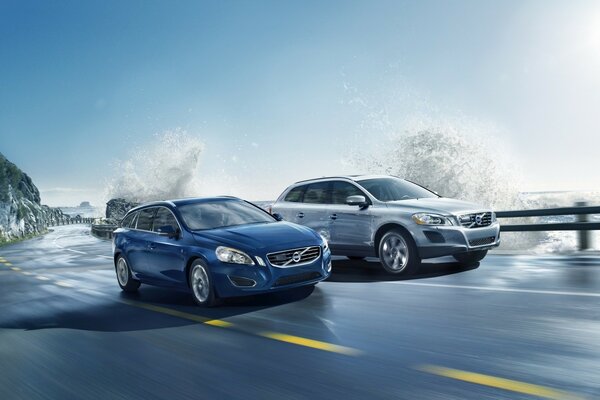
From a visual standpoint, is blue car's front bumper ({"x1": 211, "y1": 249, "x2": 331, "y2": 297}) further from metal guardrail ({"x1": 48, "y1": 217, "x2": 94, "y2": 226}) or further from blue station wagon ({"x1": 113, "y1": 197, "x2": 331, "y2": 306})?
metal guardrail ({"x1": 48, "y1": 217, "x2": 94, "y2": 226})

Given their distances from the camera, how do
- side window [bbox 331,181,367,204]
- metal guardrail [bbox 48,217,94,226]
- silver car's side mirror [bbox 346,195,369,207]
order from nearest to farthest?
silver car's side mirror [bbox 346,195,369,207], side window [bbox 331,181,367,204], metal guardrail [bbox 48,217,94,226]

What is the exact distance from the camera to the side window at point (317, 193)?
503 inches

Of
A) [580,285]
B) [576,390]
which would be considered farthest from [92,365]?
[580,285]

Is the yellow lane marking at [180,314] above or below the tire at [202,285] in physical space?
below

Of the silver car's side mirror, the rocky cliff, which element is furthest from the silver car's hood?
the rocky cliff

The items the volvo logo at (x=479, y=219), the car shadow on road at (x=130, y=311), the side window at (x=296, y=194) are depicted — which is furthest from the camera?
the side window at (x=296, y=194)

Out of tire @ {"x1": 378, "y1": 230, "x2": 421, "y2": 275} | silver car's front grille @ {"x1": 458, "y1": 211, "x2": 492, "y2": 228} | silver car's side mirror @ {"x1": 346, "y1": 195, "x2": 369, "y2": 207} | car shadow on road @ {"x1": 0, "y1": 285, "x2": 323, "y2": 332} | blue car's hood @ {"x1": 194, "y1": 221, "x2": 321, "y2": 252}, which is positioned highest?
silver car's side mirror @ {"x1": 346, "y1": 195, "x2": 369, "y2": 207}

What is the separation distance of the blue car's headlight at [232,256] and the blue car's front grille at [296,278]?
0.41m

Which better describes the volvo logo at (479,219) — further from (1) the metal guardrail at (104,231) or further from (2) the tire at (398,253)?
(1) the metal guardrail at (104,231)

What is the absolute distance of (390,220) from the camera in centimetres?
1133

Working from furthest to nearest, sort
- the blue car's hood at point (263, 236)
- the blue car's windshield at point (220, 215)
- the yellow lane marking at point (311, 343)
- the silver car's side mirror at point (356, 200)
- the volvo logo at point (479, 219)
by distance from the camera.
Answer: the silver car's side mirror at point (356, 200) < the volvo logo at point (479, 219) < the blue car's windshield at point (220, 215) < the blue car's hood at point (263, 236) < the yellow lane marking at point (311, 343)

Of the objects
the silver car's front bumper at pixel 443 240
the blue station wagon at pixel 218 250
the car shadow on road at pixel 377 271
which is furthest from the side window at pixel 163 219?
the silver car's front bumper at pixel 443 240

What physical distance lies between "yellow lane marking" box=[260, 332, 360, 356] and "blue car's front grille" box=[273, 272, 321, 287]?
67.2 inches

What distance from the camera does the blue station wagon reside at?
8633 mm
